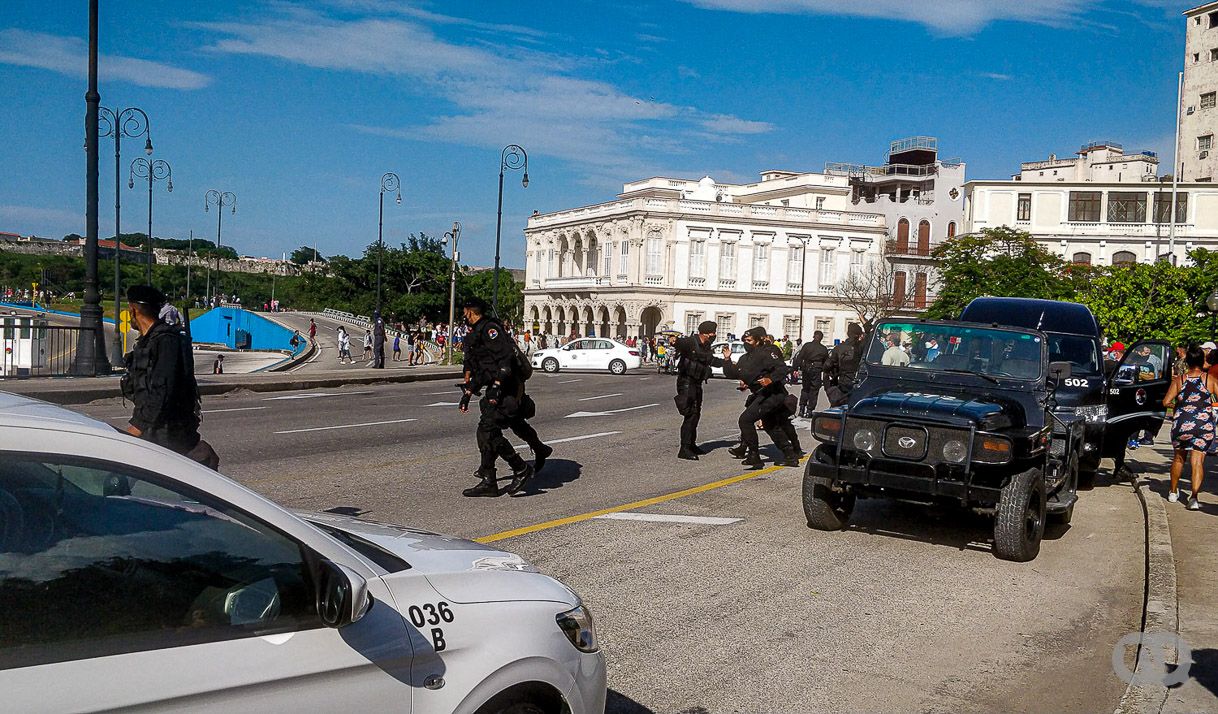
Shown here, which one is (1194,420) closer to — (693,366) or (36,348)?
(693,366)

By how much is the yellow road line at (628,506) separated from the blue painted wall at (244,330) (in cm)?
5144

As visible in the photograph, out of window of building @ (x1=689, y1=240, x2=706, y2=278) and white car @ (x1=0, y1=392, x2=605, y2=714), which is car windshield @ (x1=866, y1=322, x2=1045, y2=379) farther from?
window of building @ (x1=689, y1=240, x2=706, y2=278)

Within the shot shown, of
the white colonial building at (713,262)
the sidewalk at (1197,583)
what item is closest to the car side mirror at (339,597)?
the sidewalk at (1197,583)

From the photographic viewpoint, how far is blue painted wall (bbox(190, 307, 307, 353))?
61.9 metres

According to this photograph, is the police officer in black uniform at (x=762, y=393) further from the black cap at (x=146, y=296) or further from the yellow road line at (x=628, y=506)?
the black cap at (x=146, y=296)

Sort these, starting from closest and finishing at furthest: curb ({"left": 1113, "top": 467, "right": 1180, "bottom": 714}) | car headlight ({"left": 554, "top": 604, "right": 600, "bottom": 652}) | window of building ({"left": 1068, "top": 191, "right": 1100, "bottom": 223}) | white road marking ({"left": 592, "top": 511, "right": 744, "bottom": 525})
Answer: car headlight ({"left": 554, "top": 604, "right": 600, "bottom": 652}) < curb ({"left": 1113, "top": 467, "right": 1180, "bottom": 714}) < white road marking ({"left": 592, "top": 511, "right": 744, "bottom": 525}) < window of building ({"left": 1068, "top": 191, "right": 1100, "bottom": 223})

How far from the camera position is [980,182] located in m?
73.9

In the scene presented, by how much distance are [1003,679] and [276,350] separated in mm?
58981

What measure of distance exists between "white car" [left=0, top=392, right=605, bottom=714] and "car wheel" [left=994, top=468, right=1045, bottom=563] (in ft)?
19.2

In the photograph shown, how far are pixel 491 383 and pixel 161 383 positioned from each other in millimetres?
3502

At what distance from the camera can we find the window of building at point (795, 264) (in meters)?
A: 83.2

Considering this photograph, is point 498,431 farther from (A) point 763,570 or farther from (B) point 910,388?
(B) point 910,388

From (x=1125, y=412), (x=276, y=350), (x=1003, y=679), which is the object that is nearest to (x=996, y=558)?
(x=1003, y=679)

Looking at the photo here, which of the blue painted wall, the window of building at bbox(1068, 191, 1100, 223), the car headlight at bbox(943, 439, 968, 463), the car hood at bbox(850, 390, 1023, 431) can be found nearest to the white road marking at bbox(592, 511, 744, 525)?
the car hood at bbox(850, 390, 1023, 431)
